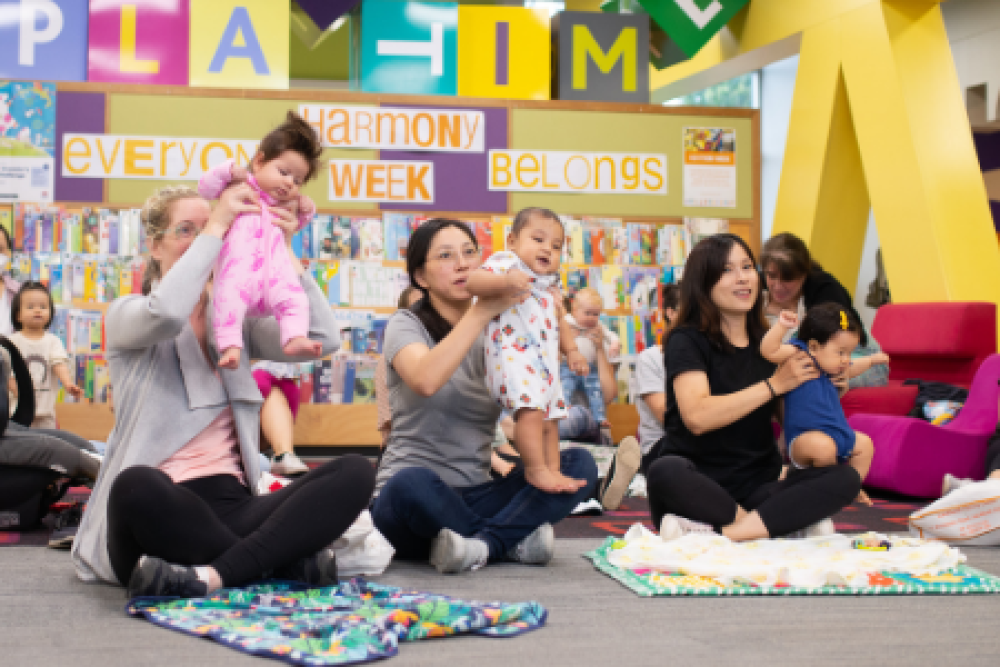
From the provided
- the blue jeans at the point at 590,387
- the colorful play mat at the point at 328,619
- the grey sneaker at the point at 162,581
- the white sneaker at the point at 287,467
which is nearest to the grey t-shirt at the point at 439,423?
the colorful play mat at the point at 328,619

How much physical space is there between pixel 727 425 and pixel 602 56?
4.40m

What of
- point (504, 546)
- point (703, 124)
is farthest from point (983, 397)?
point (703, 124)

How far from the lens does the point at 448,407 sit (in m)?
2.63

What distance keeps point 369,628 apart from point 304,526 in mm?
385

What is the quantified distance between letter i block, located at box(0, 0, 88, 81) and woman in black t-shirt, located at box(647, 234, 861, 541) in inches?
187

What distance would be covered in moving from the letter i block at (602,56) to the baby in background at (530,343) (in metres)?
4.02

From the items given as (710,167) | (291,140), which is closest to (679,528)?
(291,140)

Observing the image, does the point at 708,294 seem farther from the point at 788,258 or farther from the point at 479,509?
the point at 788,258

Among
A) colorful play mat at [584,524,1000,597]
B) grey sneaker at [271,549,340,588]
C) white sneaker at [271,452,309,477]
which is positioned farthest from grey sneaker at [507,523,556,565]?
white sneaker at [271,452,309,477]

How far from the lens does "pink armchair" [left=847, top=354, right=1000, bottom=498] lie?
14.1 feet

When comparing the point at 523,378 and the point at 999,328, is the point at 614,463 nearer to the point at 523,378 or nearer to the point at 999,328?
the point at 523,378

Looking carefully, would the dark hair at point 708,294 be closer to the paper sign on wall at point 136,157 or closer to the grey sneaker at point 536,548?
the grey sneaker at point 536,548

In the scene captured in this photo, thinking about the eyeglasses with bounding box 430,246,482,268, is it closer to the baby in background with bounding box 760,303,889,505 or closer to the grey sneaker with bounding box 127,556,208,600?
the baby in background with bounding box 760,303,889,505

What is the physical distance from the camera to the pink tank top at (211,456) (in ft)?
7.00
